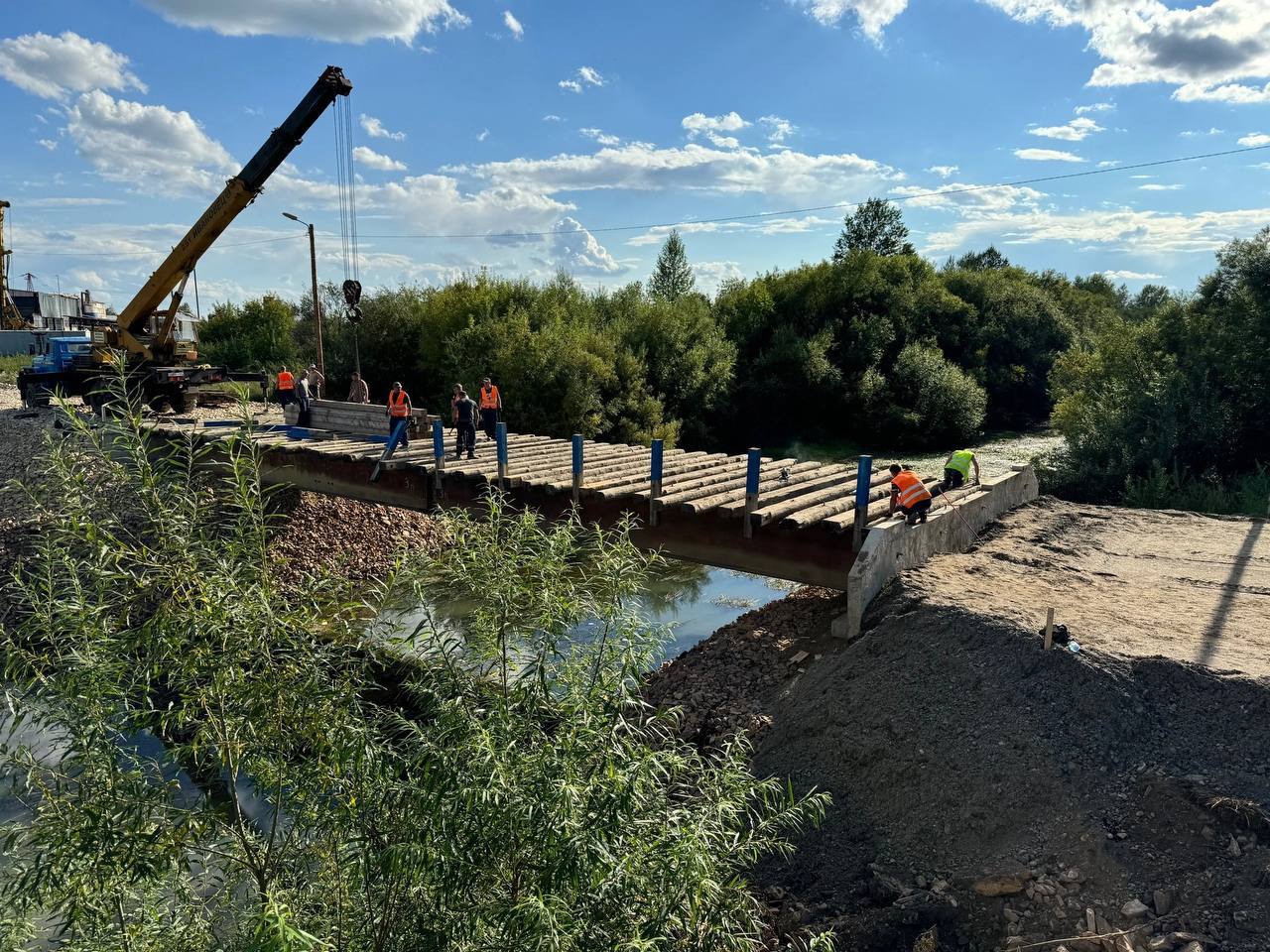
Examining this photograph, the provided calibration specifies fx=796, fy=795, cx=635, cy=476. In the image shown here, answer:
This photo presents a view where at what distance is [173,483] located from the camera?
4609 millimetres

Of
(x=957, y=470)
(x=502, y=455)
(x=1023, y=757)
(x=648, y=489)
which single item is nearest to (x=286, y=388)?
(x=502, y=455)

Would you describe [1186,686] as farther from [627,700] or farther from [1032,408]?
[1032,408]

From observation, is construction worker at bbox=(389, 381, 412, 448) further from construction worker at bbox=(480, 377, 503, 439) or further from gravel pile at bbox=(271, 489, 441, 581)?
gravel pile at bbox=(271, 489, 441, 581)

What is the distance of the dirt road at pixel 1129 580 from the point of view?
27.8 ft

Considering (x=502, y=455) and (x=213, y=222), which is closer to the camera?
(x=502, y=455)

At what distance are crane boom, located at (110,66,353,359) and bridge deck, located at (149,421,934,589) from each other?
6962 millimetres

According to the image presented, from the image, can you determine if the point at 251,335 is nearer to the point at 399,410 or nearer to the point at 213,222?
the point at 213,222

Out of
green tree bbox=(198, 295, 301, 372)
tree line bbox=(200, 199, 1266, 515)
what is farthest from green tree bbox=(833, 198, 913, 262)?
green tree bbox=(198, 295, 301, 372)

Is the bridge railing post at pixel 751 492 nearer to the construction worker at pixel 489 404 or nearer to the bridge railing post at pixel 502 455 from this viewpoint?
the bridge railing post at pixel 502 455

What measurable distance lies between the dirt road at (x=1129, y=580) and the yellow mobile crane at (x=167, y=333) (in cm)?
1680

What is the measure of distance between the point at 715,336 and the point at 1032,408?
57.5 ft

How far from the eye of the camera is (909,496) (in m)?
10.4

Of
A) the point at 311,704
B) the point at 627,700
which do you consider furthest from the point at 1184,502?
the point at 311,704

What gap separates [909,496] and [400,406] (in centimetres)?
921
